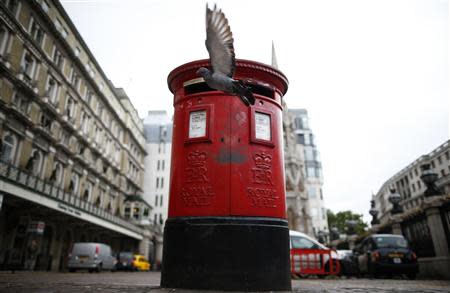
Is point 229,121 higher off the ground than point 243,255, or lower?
higher

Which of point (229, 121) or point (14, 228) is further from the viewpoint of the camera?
point (14, 228)

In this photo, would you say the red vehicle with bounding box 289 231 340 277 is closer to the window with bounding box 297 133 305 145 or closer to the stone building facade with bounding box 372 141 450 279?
the stone building facade with bounding box 372 141 450 279

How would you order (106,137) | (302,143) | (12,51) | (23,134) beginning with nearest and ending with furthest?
(12,51), (23,134), (106,137), (302,143)

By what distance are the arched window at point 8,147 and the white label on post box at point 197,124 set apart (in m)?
19.5

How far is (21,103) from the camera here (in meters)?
22.2

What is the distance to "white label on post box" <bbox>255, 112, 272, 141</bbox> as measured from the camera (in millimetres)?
4941

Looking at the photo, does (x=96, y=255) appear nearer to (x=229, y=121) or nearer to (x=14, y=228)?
(x=14, y=228)

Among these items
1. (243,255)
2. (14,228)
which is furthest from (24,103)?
(243,255)

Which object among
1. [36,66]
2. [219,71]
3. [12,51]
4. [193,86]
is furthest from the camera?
[36,66]

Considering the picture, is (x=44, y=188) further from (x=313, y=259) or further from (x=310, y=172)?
(x=310, y=172)

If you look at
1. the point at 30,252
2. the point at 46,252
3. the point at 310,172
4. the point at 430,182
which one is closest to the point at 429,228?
the point at 430,182

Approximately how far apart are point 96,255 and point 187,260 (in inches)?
759

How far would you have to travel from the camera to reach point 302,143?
265 ft

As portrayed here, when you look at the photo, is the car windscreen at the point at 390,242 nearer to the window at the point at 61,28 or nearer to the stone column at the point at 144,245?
the window at the point at 61,28
